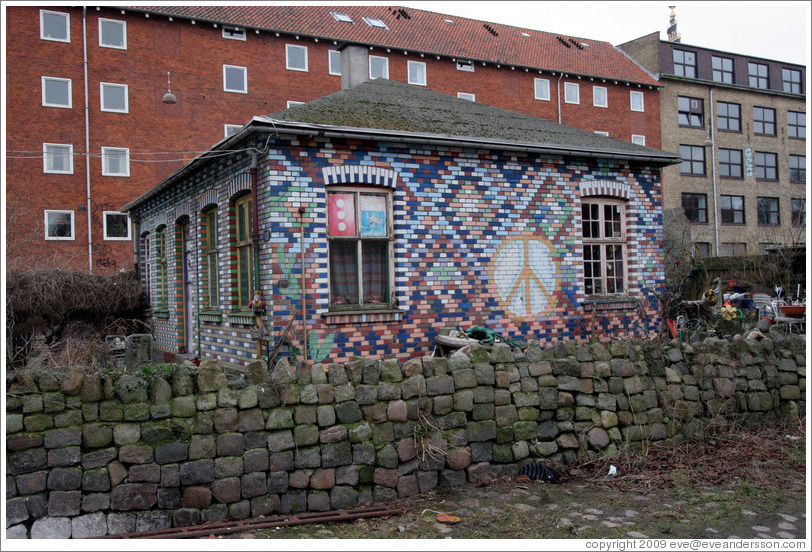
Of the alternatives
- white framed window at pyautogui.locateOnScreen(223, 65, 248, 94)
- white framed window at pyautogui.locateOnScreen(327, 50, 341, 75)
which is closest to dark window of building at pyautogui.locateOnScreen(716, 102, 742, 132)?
white framed window at pyautogui.locateOnScreen(327, 50, 341, 75)

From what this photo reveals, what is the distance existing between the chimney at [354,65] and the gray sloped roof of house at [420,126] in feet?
2.27

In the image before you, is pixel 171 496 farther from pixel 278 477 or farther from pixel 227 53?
pixel 227 53

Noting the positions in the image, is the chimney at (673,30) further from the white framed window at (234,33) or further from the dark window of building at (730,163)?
the white framed window at (234,33)

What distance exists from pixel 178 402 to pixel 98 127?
29.3 m

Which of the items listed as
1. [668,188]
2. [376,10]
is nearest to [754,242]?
[668,188]

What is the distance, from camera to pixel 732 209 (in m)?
43.8

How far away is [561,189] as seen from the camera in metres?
12.2

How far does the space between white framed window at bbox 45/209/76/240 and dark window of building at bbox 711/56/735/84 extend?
133ft

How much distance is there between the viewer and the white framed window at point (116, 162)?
31.5m

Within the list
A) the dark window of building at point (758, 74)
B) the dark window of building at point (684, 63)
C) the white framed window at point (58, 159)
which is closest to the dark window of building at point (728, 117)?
the dark window of building at point (758, 74)

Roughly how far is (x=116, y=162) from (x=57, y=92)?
3.93 m

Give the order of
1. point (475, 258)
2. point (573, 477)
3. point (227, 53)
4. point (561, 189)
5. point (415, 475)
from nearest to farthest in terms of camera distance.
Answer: point (415, 475) < point (573, 477) < point (475, 258) < point (561, 189) < point (227, 53)

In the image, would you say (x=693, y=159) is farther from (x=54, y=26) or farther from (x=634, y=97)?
(x=54, y=26)

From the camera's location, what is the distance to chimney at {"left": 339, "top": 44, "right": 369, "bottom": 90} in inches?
543
